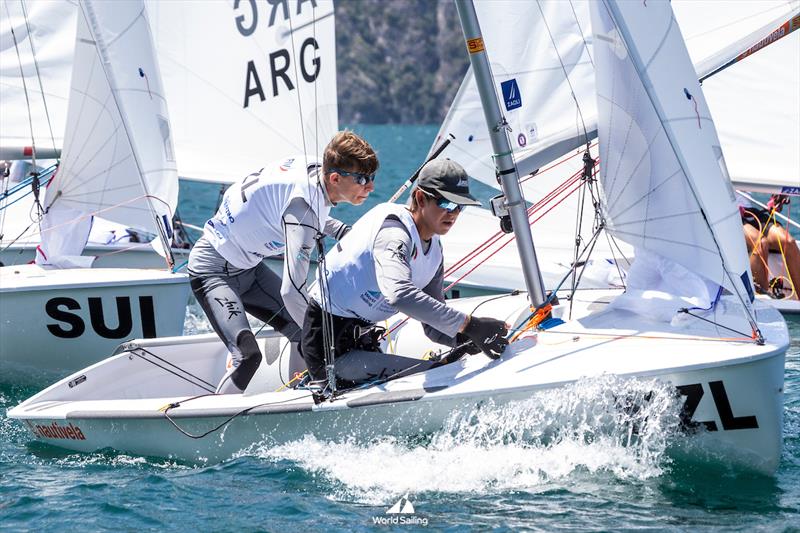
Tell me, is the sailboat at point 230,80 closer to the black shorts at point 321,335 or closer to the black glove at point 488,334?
the black shorts at point 321,335

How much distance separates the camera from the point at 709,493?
3.80 metres

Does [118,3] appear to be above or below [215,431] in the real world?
above

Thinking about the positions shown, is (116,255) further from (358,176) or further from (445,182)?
(445,182)

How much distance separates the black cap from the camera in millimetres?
3822

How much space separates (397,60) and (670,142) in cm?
7721

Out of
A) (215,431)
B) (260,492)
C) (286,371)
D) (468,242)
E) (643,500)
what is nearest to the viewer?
(643,500)

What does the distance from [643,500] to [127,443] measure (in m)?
2.04

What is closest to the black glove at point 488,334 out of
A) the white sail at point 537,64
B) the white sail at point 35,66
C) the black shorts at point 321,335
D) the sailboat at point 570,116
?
the black shorts at point 321,335

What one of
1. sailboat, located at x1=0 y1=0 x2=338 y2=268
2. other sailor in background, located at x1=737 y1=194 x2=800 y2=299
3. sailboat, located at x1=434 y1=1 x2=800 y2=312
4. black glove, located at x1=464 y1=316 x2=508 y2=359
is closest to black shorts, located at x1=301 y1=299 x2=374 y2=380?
black glove, located at x1=464 y1=316 x2=508 y2=359

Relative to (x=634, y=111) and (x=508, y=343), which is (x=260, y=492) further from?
(x=634, y=111)

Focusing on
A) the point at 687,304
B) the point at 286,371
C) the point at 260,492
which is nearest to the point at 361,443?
the point at 260,492

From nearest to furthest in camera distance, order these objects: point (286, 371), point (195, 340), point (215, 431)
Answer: point (215, 431), point (286, 371), point (195, 340)

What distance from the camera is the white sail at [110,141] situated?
7.30m

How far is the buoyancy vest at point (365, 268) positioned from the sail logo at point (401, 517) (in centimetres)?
68
